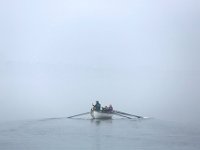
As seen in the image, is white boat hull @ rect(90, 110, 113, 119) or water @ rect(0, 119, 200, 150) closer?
water @ rect(0, 119, 200, 150)

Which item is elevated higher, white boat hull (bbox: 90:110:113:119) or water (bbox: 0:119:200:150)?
white boat hull (bbox: 90:110:113:119)

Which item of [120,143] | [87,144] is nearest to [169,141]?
[120,143]

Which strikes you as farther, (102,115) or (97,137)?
(102,115)

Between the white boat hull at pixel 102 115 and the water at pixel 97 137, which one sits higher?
the white boat hull at pixel 102 115

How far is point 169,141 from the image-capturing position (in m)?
49.6

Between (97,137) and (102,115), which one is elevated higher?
(102,115)

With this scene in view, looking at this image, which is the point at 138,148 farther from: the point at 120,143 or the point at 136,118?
the point at 136,118

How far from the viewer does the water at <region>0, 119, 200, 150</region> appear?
1817 inches

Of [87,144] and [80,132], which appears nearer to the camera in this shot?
[87,144]

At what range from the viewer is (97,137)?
53.4m

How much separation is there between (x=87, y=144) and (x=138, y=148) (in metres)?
5.58

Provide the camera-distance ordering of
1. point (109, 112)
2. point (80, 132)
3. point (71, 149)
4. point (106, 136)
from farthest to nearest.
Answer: point (109, 112) → point (80, 132) → point (106, 136) → point (71, 149)

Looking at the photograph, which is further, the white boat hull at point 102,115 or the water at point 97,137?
the white boat hull at point 102,115

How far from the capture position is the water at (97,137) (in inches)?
1817
